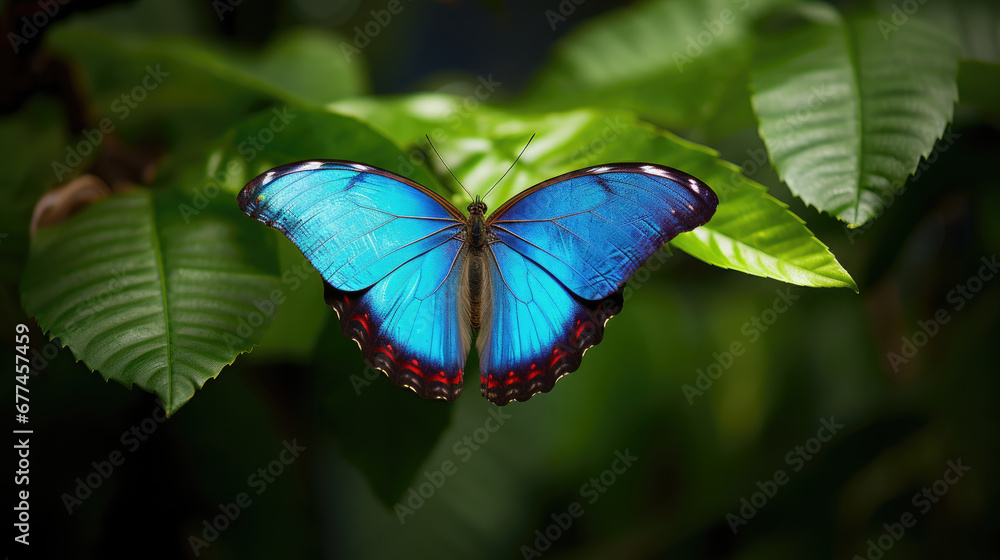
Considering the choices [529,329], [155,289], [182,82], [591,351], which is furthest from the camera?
[591,351]

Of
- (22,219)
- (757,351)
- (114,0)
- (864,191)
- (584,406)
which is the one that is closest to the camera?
(864,191)

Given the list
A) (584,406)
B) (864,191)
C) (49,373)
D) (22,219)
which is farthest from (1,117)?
(864,191)

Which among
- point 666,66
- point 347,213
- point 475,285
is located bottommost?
point 475,285

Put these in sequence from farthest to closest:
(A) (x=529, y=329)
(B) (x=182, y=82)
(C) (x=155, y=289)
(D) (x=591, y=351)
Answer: (D) (x=591, y=351) < (B) (x=182, y=82) < (A) (x=529, y=329) < (C) (x=155, y=289)

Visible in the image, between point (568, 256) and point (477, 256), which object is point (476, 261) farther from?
point (568, 256)

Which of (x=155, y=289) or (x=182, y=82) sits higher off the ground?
(x=182, y=82)

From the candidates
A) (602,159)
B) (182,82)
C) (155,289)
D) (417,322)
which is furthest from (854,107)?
(182,82)

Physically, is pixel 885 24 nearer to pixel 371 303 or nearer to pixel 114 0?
pixel 371 303
